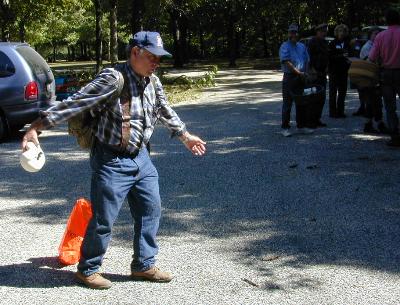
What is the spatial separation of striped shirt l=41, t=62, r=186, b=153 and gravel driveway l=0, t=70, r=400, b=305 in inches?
44.6

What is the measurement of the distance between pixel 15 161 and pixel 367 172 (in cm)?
532

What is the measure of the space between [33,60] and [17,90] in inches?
31.5

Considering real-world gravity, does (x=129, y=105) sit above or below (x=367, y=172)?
above

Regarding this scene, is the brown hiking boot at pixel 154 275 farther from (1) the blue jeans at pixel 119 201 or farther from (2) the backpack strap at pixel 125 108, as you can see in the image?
(2) the backpack strap at pixel 125 108

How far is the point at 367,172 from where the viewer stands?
741 cm

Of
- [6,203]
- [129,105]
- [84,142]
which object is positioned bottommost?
[6,203]

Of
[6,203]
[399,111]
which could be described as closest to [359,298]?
[6,203]

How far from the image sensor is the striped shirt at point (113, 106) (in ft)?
12.0

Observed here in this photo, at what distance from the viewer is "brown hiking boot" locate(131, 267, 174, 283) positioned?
4.16 meters

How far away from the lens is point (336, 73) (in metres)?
11.2

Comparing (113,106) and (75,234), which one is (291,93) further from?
(113,106)

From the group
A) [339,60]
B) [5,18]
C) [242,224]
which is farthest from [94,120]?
[5,18]

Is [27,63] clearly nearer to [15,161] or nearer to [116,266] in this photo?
[15,161]

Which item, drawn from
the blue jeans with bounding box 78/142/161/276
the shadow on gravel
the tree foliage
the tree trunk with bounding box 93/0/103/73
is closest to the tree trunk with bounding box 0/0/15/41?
the tree foliage
